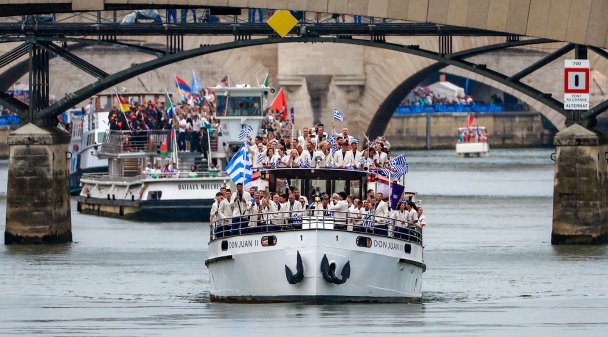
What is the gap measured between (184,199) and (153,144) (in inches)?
265

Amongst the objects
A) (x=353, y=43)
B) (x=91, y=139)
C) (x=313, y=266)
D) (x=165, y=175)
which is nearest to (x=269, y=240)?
(x=313, y=266)

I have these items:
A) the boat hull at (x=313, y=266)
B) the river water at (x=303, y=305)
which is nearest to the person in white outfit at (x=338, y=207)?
the boat hull at (x=313, y=266)

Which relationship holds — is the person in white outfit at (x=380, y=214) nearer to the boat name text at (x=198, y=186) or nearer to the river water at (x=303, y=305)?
the river water at (x=303, y=305)

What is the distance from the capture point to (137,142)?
94125 millimetres

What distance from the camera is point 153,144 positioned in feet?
303

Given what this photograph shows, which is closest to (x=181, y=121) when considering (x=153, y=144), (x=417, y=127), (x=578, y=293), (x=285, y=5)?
(x=153, y=144)

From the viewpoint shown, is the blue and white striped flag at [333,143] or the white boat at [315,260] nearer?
the white boat at [315,260]

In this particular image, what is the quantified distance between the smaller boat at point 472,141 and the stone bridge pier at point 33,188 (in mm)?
82149

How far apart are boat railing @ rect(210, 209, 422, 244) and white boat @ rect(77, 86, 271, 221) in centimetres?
3072

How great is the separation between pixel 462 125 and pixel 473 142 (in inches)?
343

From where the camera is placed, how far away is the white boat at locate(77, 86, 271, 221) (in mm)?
86125

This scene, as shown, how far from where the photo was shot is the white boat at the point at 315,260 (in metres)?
50.8

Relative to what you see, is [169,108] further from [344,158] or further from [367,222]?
[367,222]

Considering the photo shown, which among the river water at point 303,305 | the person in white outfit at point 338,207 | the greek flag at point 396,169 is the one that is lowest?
the river water at point 303,305
